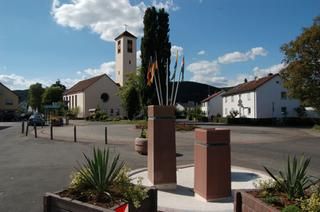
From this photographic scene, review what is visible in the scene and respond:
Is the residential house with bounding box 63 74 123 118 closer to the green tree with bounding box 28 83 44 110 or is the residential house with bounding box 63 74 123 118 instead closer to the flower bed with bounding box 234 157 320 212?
the green tree with bounding box 28 83 44 110

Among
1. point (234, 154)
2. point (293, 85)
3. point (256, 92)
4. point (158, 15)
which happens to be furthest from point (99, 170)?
point (256, 92)

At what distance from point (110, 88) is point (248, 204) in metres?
73.1

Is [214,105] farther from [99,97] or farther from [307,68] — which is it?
[307,68]

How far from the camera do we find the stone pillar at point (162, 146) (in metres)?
7.09

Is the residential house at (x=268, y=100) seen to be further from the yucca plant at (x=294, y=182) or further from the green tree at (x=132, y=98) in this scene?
the yucca plant at (x=294, y=182)

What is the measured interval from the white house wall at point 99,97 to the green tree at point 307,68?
46131mm

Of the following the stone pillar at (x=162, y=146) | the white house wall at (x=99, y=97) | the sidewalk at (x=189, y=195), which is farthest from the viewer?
the white house wall at (x=99, y=97)

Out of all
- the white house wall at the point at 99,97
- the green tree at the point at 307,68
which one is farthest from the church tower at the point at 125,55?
the green tree at the point at 307,68

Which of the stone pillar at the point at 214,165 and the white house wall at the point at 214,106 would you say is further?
the white house wall at the point at 214,106

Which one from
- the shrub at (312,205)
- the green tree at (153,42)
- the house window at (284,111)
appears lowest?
the shrub at (312,205)

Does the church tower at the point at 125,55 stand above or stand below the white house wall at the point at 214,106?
above

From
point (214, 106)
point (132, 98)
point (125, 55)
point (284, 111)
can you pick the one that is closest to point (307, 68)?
point (284, 111)

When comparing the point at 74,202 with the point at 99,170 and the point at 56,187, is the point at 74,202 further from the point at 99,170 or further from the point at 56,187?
the point at 56,187

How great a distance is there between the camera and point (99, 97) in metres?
74.6
